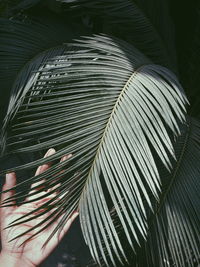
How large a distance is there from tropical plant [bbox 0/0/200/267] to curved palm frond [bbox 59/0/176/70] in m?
0.01

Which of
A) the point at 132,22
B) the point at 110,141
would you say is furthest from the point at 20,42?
the point at 110,141

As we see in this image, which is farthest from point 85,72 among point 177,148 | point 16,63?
point 16,63

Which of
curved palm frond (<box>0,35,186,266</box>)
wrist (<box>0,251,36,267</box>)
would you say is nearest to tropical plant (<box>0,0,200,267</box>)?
curved palm frond (<box>0,35,186,266</box>)

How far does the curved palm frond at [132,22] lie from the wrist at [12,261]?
1313 mm

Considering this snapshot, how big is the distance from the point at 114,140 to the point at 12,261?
0.59 metres

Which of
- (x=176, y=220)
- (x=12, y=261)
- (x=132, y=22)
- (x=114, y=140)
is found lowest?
(x=176, y=220)

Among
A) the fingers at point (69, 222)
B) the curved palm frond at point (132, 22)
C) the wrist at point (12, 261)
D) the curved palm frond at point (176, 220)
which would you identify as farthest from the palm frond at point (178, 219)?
the curved palm frond at point (132, 22)

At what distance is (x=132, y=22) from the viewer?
2488mm

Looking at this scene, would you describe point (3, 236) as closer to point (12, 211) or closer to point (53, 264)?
point (12, 211)

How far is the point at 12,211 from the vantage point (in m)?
1.73

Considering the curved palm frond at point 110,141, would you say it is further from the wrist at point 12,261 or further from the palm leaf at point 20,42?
the palm leaf at point 20,42

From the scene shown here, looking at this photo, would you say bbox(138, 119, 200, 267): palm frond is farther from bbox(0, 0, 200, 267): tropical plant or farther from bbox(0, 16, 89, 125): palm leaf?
bbox(0, 16, 89, 125): palm leaf

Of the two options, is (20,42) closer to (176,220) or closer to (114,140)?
(114,140)

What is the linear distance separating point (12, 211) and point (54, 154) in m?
0.32
